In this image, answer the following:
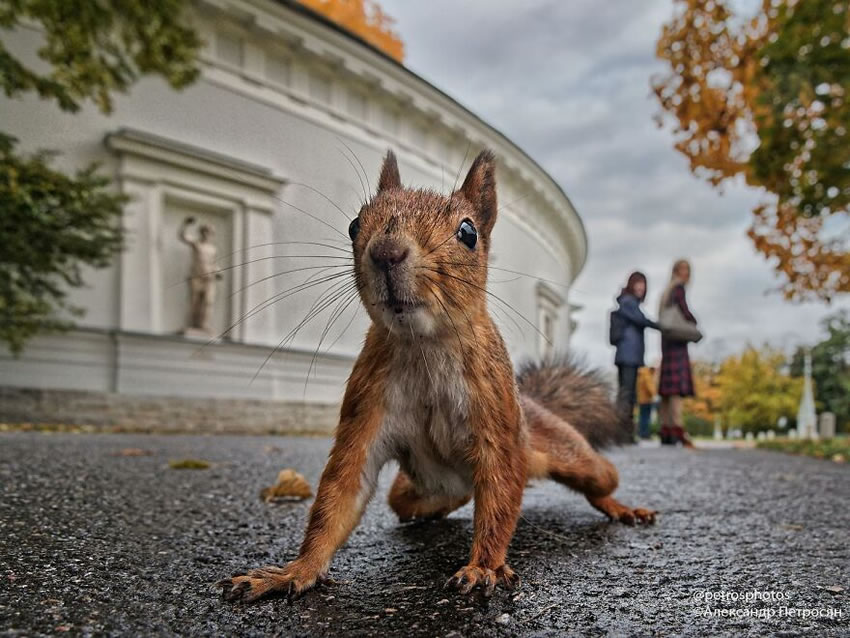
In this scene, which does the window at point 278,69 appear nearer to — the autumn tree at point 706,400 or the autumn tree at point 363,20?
the autumn tree at point 363,20

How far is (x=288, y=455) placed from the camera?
4945mm

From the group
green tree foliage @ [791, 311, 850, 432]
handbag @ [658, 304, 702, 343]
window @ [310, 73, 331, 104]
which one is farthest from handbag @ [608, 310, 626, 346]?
green tree foliage @ [791, 311, 850, 432]

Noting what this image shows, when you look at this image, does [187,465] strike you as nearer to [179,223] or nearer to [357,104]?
[179,223]

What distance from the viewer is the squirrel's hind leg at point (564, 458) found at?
5.91 feet

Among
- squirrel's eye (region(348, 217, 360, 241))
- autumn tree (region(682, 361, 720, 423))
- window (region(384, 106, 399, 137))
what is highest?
window (region(384, 106, 399, 137))

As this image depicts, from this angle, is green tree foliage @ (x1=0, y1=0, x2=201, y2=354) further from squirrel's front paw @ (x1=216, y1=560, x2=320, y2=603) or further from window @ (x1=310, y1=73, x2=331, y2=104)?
squirrel's front paw @ (x1=216, y1=560, x2=320, y2=603)

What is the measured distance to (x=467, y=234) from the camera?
1.38 metres

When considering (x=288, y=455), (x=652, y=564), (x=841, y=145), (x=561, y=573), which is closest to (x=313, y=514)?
(x=561, y=573)

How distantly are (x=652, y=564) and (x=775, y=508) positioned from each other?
1.41 m

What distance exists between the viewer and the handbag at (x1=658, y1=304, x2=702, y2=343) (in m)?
6.65

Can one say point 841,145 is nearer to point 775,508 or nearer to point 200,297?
point 775,508

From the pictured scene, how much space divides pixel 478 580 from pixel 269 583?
1.23 ft

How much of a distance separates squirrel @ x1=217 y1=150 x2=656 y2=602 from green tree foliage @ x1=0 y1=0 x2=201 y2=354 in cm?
625

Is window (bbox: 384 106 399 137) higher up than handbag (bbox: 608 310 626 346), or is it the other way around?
window (bbox: 384 106 399 137)
